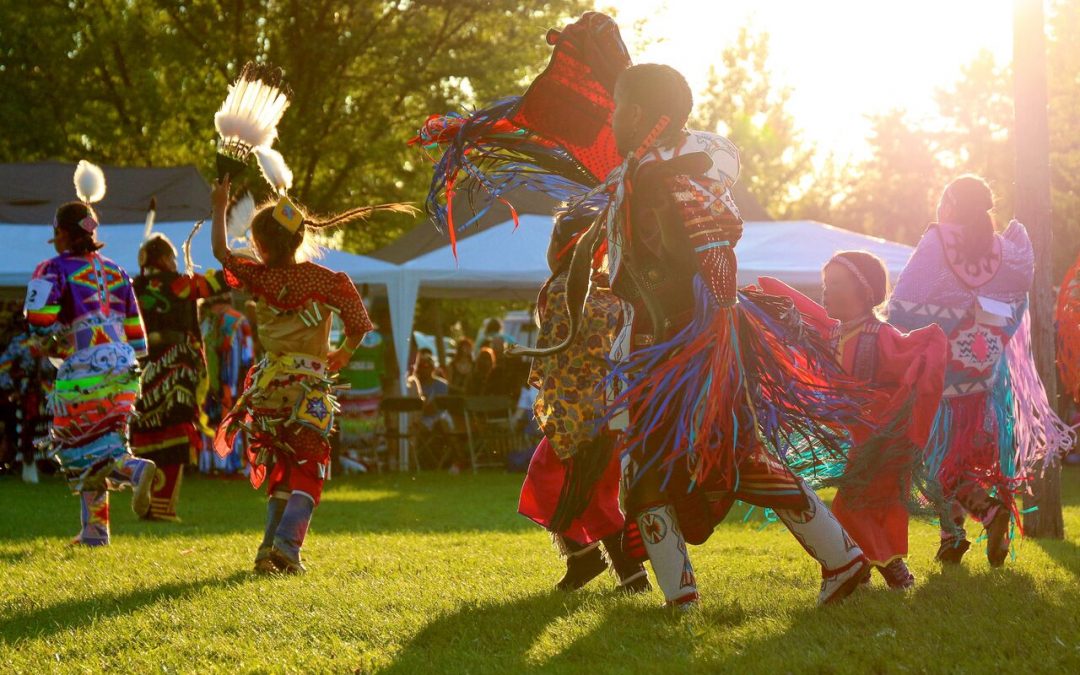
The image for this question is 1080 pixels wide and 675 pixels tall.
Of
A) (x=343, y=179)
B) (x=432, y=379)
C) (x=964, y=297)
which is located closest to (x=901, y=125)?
(x=343, y=179)

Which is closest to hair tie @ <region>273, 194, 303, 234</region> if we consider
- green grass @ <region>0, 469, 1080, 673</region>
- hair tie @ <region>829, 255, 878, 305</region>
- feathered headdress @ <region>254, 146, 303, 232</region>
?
feathered headdress @ <region>254, 146, 303, 232</region>

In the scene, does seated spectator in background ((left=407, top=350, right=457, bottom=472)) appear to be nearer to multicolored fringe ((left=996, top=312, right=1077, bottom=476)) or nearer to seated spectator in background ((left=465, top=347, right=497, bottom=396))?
seated spectator in background ((left=465, top=347, right=497, bottom=396))

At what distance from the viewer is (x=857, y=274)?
4.75 m

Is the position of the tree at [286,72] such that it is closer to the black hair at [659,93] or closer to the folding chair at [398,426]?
the folding chair at [398,426]

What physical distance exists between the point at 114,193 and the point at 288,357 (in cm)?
987

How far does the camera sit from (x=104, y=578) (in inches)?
201

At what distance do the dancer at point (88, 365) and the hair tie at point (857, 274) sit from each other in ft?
10.7

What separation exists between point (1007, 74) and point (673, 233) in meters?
34.2

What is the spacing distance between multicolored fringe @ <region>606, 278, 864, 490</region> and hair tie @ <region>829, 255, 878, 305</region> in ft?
2.78

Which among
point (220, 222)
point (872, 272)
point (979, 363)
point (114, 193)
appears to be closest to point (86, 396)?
point (220, 222)

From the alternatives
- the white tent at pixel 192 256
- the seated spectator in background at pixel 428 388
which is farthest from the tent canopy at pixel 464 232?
the seated spectator in background at pixel 428 388

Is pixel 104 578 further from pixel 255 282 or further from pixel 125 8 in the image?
pixel 125 8

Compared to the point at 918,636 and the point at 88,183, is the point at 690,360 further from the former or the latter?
the point at 88,183

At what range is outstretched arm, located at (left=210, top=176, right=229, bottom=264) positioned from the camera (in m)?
5.10
